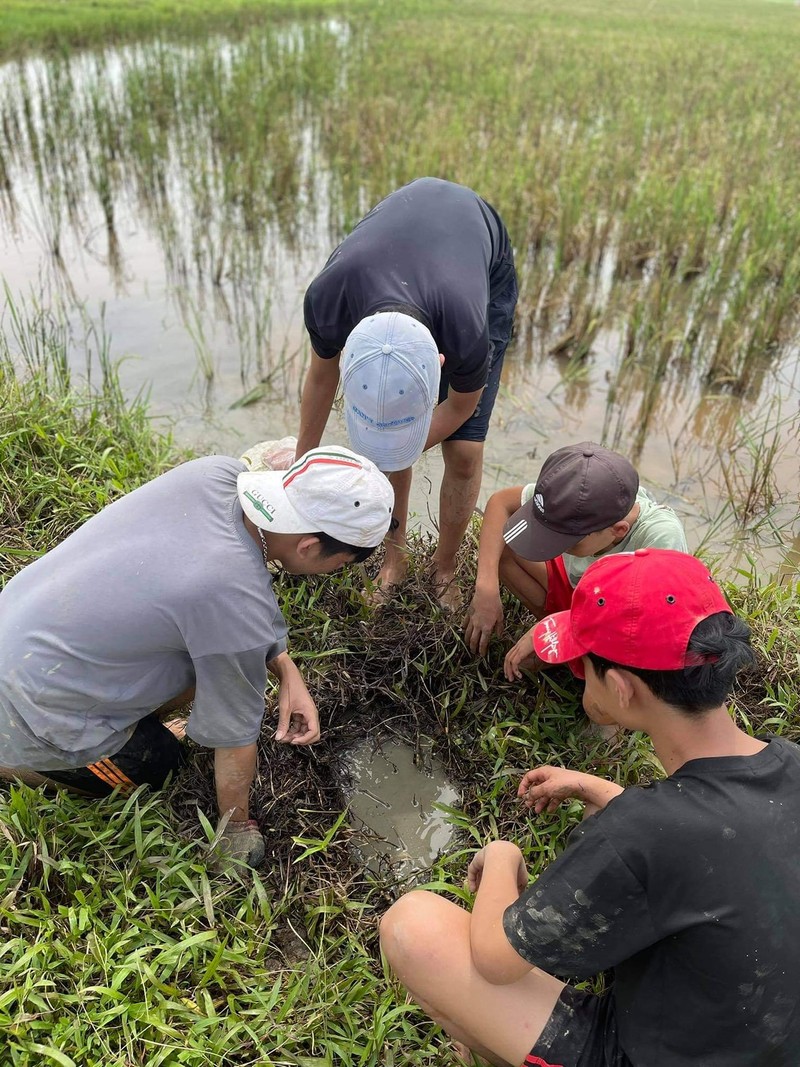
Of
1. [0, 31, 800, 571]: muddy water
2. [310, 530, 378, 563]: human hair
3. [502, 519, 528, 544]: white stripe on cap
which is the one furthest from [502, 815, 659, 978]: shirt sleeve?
[0, 31, 800, 571]: muddy water

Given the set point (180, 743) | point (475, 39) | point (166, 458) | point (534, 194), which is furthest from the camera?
point (475, 39)

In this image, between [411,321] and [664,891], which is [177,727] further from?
[664,891]

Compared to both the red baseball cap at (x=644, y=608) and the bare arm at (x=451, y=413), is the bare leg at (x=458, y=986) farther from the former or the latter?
the bare arm at (x=451, y=413)

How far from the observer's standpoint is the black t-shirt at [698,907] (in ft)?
3.72

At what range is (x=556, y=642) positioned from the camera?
5.33 feet

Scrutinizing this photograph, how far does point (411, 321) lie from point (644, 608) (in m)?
0.98

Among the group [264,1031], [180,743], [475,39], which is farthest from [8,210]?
[475,39]

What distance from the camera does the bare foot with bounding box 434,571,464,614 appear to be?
2540 millimetres

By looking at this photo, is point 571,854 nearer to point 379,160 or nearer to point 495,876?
point 495,876

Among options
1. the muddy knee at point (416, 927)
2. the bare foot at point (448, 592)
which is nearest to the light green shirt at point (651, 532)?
the bare foot at point (448, 592)

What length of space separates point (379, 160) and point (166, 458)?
4530 millimetres

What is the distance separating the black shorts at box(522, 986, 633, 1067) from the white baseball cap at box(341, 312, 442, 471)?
→ 1276 mm

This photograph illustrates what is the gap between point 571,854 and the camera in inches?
47.3

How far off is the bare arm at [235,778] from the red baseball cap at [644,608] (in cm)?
85
